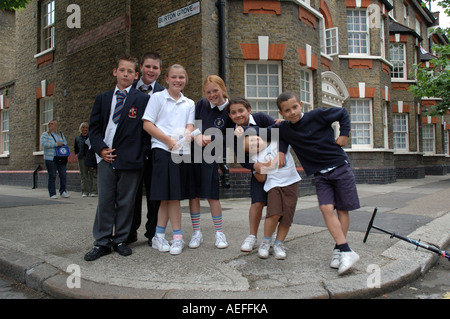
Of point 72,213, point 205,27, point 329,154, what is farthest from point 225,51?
point 329,154

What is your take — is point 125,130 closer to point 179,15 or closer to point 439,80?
point 179,15

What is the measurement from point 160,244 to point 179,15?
266 inches

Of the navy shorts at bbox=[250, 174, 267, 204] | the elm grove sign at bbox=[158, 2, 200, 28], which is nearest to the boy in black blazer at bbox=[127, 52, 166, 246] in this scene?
the navy shorts at bbox=[250, 174, 267, 204]

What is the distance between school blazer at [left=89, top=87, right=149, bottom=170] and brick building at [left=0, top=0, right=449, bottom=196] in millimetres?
4732

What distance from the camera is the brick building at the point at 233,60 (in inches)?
334

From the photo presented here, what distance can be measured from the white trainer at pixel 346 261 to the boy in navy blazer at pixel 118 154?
1944mm

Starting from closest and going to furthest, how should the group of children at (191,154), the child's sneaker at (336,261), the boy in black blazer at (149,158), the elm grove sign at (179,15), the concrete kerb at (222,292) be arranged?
the concrete kerb at (222,292) < the child's sneaker at (336,261) < the group of children at (191,154) < the boy in black blazer at (149,158) < the elm grove sign at (179,15)

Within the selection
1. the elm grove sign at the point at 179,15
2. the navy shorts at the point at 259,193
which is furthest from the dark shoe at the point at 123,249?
the elm grove sign at the point at 179,15

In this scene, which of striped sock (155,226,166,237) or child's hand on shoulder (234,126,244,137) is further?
striped sock (155,226,166,237)

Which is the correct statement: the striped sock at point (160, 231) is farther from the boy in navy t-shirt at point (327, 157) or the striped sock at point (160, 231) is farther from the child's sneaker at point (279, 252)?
the boy in navy t-shirt at point (327, 157)

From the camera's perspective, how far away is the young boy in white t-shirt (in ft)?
10.2

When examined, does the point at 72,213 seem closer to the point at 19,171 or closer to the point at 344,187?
the point at 344,187

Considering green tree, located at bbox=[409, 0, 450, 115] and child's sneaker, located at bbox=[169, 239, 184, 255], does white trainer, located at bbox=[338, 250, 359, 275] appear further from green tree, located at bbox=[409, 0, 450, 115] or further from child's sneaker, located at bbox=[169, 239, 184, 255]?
green tree, located at bbox=[409, 0, 450, 115]

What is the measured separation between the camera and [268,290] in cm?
238
